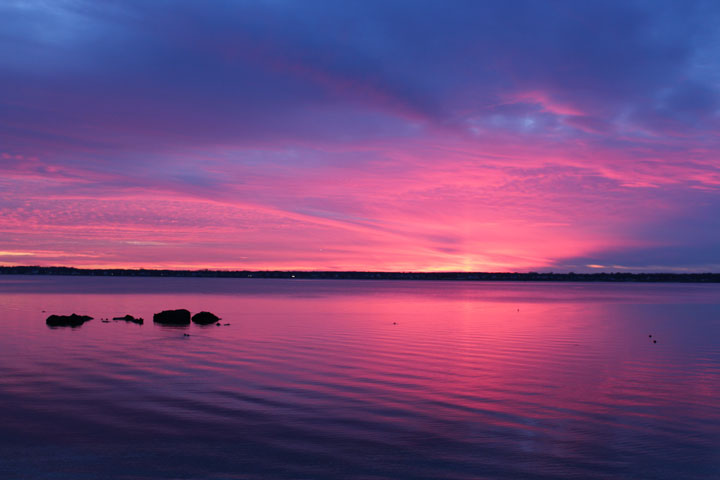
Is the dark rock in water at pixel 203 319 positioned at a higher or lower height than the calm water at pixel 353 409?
higher

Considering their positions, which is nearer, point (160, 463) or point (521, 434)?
point (160, 463)

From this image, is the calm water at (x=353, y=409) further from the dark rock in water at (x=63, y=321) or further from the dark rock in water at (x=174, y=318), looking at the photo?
the dark rock in water at (x=174, y=318)

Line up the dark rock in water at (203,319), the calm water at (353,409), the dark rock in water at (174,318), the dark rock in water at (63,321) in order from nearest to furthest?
the calm water at (353,409)
the dark rock in water at (63,321)
the dark rock in water at (174,318)
the dark rock in water at (203,319)

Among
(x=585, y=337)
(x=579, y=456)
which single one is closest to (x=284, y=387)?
(x=579, y=456)

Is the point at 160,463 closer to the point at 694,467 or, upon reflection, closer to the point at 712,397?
the point at 694,467

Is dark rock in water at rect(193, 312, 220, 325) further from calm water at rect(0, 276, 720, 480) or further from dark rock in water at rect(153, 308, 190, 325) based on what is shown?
calm water at rect(0, 276, 720, 480)

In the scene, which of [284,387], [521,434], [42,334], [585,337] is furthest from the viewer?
[585,337]

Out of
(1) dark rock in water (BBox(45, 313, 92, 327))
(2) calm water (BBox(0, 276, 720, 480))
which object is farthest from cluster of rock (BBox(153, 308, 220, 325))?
(2) calm water (BBox(0, 276, 720, 480))

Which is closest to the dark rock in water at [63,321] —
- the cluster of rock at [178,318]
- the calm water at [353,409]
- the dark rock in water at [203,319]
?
the cluster of rock at [178,318]

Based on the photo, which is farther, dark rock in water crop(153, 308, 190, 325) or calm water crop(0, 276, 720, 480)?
dark rock in water crop(153, 308, 190, 325)

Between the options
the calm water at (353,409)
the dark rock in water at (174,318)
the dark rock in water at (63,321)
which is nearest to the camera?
the calm water at (353,409)

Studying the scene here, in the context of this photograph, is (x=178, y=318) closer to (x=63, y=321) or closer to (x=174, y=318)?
(x=174, y=318)

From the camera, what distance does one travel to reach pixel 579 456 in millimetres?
14828

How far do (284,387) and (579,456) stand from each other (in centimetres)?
1180
